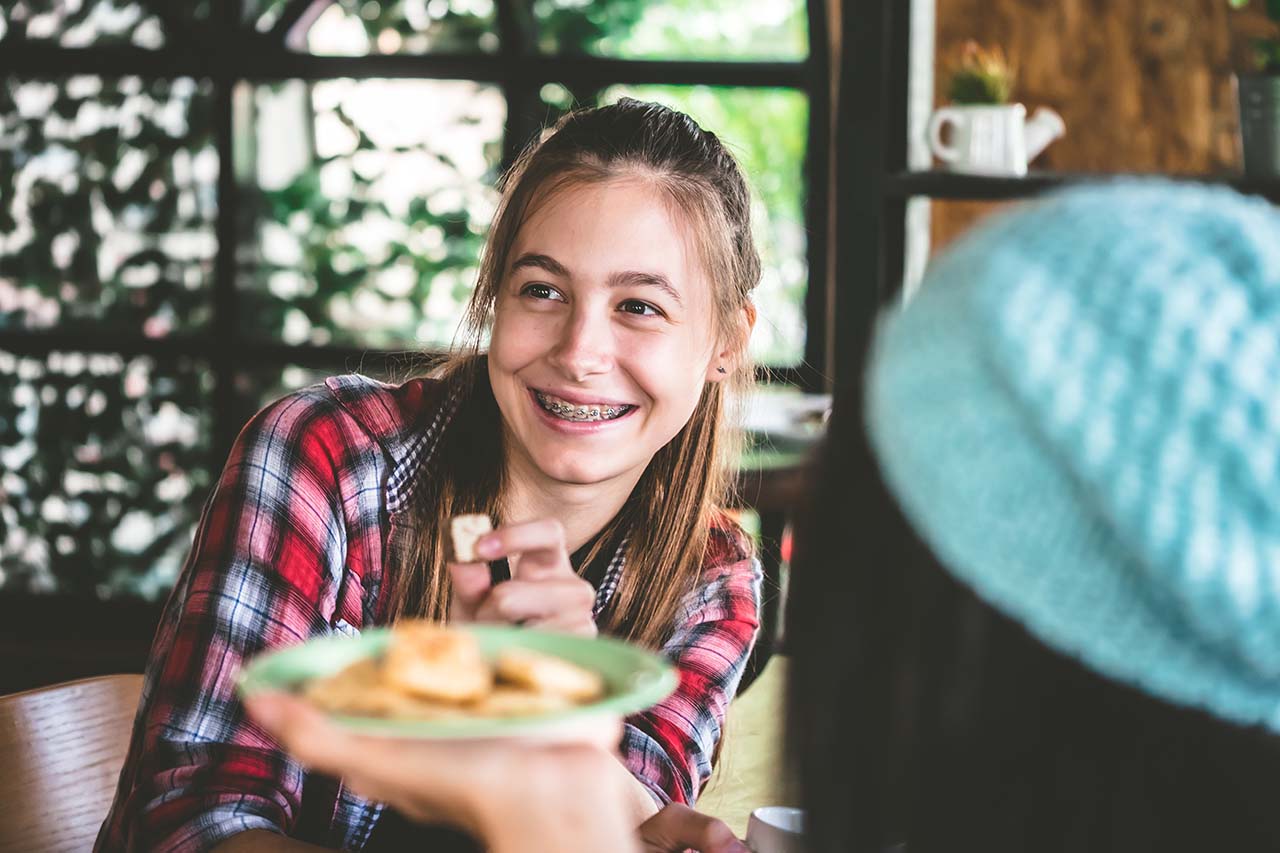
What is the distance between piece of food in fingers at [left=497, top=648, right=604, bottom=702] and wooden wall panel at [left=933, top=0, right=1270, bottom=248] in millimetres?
2655

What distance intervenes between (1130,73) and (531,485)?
2268 mm

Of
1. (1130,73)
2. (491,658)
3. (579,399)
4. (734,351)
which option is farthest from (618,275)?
(1130,73)

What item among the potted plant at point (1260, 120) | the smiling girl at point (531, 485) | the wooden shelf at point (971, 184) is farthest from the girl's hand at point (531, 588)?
the potted plant at point (1260, 120)

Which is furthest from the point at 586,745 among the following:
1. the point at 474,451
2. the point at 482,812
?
the point at 474,451

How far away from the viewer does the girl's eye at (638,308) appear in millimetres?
1488

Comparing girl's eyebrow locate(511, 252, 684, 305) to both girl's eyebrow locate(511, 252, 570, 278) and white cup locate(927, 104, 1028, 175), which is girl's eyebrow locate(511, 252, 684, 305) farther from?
white cup locate(927, 104, 1028, 175)

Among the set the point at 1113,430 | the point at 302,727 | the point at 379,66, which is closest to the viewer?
the point at 1113,430

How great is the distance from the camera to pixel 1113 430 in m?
0.51

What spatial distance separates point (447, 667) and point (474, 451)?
92 centimetres

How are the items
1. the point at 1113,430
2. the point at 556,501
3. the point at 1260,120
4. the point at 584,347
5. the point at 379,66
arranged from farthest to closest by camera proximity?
1. the point at 379,66
2. the point at 1260,120
3. the point at 556,501
4. the point at 584,347
5. the point at 1113,430

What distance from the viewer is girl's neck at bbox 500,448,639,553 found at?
1.58 metres

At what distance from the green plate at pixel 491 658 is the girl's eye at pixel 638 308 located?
74cm

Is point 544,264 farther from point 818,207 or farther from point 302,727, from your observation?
point 818,207

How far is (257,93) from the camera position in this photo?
4.14m
